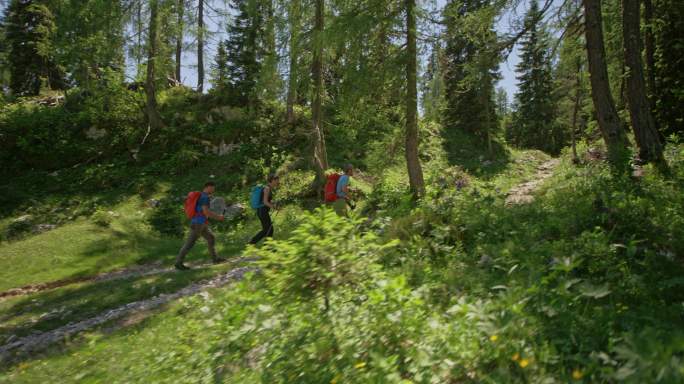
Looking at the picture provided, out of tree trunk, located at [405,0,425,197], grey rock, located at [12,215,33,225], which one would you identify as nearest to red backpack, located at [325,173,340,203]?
tree trunk, located at [405,0,425,197]

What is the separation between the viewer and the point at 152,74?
63.5 feet

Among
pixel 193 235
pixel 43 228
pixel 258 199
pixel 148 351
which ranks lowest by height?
pixel 148 351

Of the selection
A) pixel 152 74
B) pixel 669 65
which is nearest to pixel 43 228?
pixel 152 74

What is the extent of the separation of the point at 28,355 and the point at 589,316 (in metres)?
6.90

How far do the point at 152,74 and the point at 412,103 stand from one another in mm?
14313

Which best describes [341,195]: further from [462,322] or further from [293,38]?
[293,38]

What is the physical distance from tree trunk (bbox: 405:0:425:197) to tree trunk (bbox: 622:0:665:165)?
5046 millimetres

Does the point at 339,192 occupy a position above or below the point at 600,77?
below

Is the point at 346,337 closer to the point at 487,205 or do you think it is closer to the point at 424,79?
the point at 487,205

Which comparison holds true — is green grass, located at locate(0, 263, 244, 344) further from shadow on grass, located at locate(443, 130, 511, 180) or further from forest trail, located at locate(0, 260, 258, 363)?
shadow on grass, located at locate(443, 130, 511, 180)

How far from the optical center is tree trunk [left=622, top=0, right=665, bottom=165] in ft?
28.6

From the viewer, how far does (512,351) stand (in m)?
2.63

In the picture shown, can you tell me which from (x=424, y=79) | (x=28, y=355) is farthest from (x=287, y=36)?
(x=28, y=355)

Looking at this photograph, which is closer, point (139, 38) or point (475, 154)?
point (139, 38)
